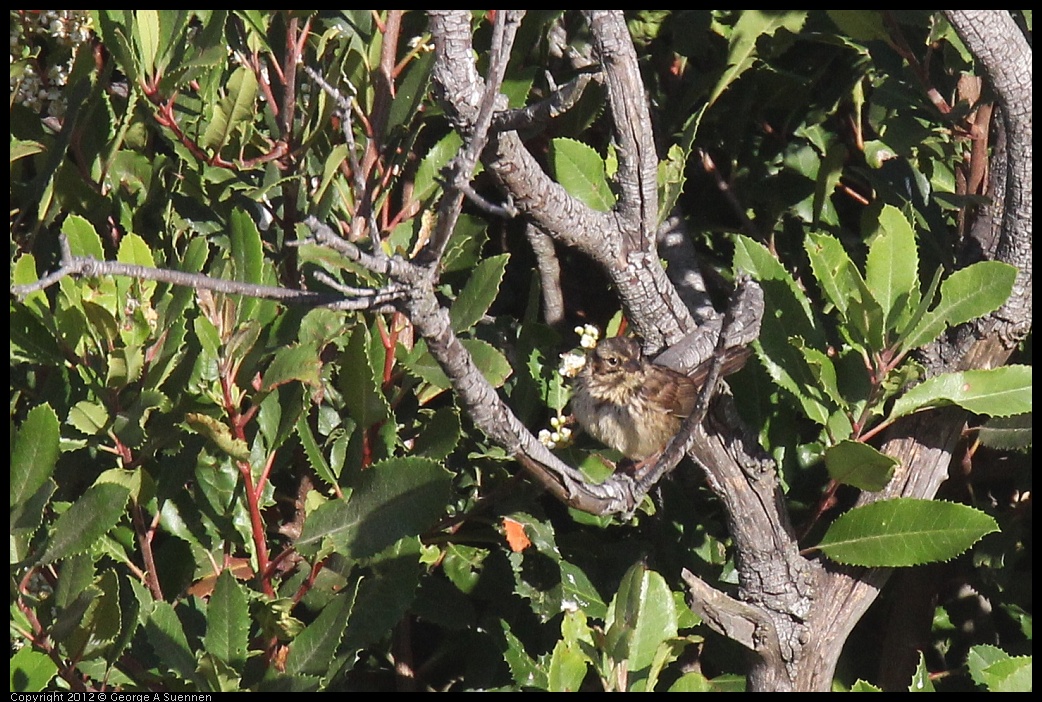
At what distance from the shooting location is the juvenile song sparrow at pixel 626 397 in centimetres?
330

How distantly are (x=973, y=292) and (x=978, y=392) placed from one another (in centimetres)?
22

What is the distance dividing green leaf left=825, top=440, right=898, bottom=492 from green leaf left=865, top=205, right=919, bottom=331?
307mm

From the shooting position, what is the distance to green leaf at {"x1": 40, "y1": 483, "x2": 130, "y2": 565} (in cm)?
205

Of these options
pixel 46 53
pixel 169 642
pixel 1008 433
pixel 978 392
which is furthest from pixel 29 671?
pixel 1008 433

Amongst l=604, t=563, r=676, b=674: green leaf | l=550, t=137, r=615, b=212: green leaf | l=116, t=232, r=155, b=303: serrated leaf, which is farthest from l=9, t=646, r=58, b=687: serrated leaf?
l=550, t=137, r=615, b=212: green leaf

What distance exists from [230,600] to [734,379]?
4.57 ft

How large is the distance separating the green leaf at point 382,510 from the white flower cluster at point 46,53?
1.23m

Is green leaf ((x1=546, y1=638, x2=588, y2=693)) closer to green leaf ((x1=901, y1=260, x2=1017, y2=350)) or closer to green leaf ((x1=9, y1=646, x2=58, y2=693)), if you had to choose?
green leaf ((x1=9, y1=646, x2=58, y2=693))

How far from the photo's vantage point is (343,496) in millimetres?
2316

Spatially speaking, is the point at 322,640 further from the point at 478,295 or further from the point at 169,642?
the point at 478,295

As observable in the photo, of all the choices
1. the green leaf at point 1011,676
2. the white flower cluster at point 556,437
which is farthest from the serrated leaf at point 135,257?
the green leaf at point 1011,676

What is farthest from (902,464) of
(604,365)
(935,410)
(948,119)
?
(604,365)

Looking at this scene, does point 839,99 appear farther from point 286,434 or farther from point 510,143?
point 286,434

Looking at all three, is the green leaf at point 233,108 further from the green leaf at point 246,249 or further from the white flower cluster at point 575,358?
the white flower cluster at point 575,358
